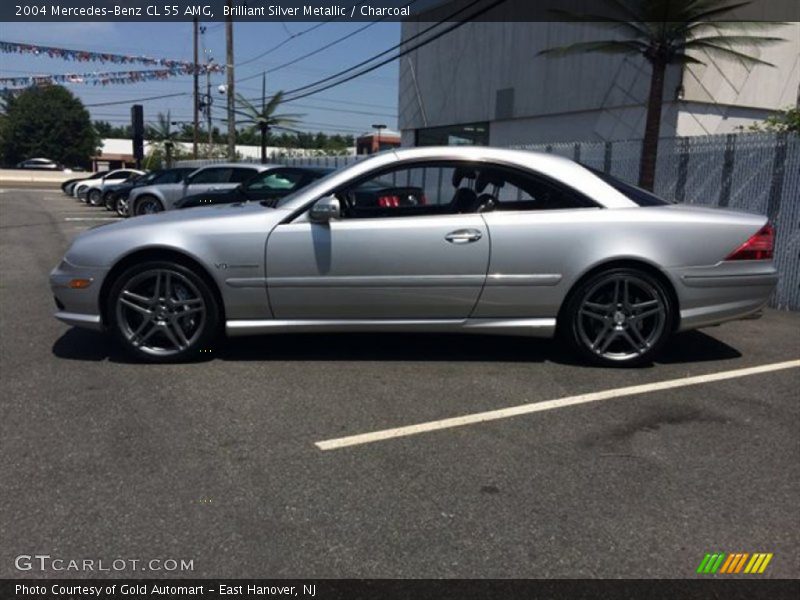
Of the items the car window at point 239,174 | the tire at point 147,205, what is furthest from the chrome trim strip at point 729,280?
the tire at point 147,205

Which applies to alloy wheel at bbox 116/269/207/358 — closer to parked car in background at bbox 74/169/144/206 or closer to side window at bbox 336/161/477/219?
side window at bbox 336/161/477/219

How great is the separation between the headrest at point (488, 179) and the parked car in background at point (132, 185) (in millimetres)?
13640

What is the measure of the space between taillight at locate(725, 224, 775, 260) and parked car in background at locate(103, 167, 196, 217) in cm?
1464

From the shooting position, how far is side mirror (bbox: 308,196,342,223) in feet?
15.3

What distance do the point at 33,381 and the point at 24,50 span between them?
28330mm

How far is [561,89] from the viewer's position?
71.6ft

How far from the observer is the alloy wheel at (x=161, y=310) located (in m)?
4.81

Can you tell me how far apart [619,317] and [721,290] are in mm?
743

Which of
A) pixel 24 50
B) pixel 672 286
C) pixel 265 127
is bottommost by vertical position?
pixel 672 286

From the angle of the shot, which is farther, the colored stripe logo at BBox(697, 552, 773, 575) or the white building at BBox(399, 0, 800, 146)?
the white building at BBox(399, 0, 800, 146)

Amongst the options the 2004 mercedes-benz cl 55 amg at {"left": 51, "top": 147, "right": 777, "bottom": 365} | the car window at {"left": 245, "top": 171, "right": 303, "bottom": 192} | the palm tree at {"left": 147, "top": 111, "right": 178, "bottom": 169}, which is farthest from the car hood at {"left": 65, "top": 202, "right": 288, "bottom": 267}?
the palm tree at {"left": 147, "top": 111, "right": 178, "bottom": 169}

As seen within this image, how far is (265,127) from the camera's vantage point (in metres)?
34.3

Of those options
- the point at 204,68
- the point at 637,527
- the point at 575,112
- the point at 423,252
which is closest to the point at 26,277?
the point at 423,252
